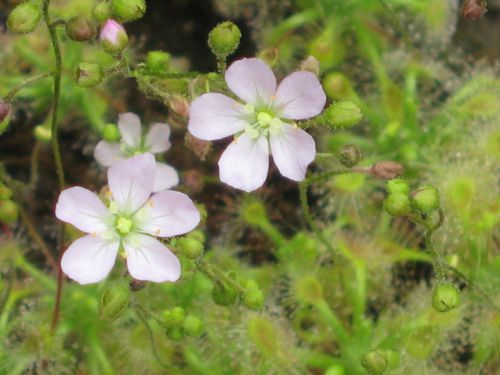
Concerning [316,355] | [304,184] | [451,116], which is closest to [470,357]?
[316,355]

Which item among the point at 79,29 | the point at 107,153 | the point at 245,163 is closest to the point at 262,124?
the point at 245,163

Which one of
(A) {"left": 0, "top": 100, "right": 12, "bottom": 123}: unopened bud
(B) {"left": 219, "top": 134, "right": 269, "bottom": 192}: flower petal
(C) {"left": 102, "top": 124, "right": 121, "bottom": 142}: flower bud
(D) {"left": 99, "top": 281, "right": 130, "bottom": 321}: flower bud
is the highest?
(A) {"left": 0, "top": 100, "right": 12, "bottom": 123}: unopened bud

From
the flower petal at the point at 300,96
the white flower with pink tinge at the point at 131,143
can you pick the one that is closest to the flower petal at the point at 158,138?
the white flower with pink tinge at the point at 131,143

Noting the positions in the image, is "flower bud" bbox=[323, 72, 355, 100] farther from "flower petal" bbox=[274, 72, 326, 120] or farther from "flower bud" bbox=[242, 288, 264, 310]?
"flower bud" bbox=[242, 288, 264, 310]

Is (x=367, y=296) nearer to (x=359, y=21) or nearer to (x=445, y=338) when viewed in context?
(x=445, y=338)

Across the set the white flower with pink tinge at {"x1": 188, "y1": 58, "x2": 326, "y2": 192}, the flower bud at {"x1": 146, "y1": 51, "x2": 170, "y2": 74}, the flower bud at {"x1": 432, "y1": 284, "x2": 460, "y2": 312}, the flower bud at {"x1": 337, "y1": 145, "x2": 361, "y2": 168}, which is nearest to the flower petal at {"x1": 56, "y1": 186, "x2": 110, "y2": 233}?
the white flower with pink tinge at {"x1": 188, "y1": 58, "x2": 326, "y2": 192}

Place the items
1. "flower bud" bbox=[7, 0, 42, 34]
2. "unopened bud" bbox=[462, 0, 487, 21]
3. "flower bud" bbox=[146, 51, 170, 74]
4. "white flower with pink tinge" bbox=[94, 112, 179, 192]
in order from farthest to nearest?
"white flower with pink tinge" bbox=[94, 112, 179, 192]
"unopened bud" bbox=[462, 0, 487, 21]
"flower bud" bbox=[146, 51, 170, 74]
"flower bud" bbox=[7, 0, 42, 34]
